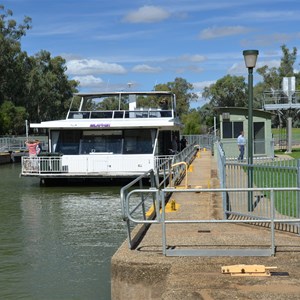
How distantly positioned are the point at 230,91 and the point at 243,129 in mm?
70278

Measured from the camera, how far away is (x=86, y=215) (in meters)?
16.6

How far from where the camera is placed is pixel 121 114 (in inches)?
1013

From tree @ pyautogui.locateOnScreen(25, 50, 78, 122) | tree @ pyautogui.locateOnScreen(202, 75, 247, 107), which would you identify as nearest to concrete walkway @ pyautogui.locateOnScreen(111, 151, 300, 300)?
tree @ pyautogui.locateOnScreen(25, 50, 78, 122)

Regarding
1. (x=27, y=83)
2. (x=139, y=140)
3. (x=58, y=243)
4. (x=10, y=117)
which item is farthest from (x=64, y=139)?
(x=27, y=83)

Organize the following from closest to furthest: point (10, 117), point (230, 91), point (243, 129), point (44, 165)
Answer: point (44, 165)
point (243, 129)
point (10, 117)
point (230, 91)

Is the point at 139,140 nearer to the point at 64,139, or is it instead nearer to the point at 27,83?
the point at 64,139

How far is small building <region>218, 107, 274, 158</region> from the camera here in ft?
92.6

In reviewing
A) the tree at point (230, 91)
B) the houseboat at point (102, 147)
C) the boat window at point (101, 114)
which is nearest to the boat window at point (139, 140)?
the houseboat at point (102, 147)

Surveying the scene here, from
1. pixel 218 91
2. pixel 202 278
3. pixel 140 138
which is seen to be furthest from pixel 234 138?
pixel 218 91

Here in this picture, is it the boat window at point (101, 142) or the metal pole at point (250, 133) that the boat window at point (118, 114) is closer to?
the boat window at point (101, 142)

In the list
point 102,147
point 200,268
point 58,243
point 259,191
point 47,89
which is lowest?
point 58,243

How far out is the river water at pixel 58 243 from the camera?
9.34m

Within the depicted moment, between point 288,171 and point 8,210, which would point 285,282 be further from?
point 8,210

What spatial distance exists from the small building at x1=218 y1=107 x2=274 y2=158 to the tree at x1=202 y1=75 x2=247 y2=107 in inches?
2698
